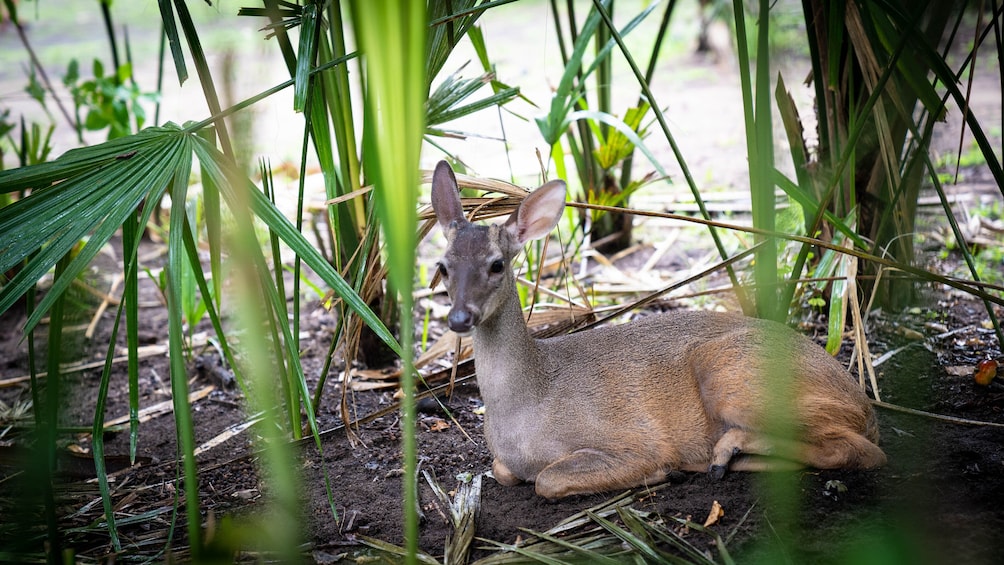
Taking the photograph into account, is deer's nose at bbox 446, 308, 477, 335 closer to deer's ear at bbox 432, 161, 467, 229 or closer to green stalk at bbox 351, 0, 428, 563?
deer's ear at bbox 432, 161, 467, 229

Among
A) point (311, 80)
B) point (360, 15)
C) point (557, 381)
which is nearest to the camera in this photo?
point (360, 15)

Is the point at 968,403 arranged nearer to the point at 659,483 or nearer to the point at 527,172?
the point at 659,483

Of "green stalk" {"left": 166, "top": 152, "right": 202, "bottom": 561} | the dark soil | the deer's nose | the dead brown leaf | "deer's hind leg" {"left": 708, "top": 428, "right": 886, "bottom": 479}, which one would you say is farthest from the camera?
"deer's hind leg" {"left": 708, "top": 428, "right": 886, "bottom": 479}

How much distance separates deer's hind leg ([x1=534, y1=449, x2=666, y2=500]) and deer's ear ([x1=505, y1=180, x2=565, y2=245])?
916 mm

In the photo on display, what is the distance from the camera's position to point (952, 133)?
288 inches

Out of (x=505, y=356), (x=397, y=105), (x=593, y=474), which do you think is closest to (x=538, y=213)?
(x=505, y=356)

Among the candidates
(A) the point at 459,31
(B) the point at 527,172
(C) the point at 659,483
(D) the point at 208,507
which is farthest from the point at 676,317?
(B) the point at 527,172

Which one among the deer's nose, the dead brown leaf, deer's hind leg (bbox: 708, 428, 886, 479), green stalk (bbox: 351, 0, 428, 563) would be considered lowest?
the dead brown leaf

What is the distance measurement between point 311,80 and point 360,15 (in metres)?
2.30

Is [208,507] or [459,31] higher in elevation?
[459,31]

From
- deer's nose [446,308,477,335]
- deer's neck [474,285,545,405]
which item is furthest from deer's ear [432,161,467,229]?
deer's nose [446,308,477,335]

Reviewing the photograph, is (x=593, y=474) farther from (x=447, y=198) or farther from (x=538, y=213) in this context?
(x=447, y=198)

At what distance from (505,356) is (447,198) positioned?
69 centimetres

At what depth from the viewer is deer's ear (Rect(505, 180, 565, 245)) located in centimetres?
350
